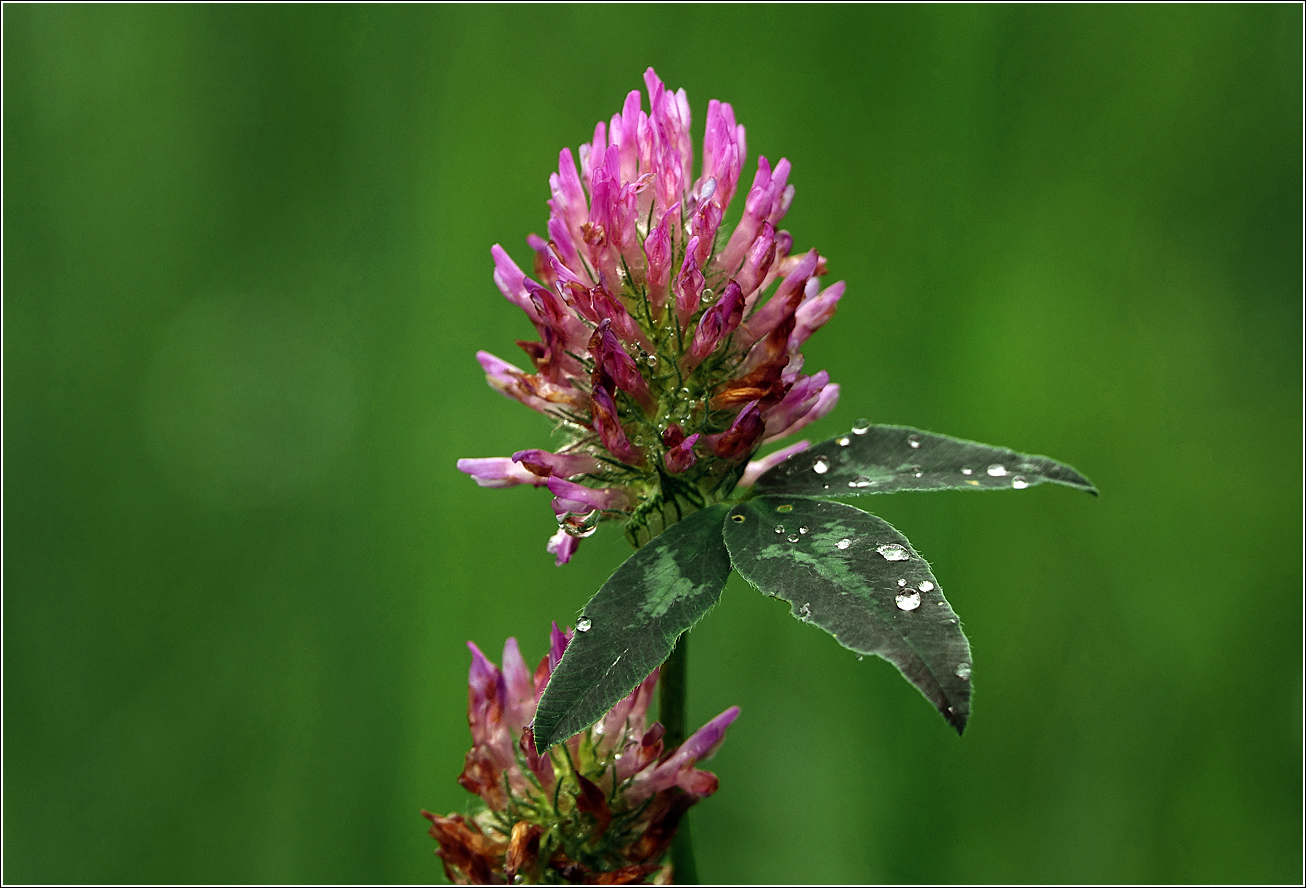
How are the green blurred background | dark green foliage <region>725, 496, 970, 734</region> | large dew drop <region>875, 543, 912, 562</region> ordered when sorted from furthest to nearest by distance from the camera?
the green blurred background
large dew drop <region>875, 543, 912, 562</region>
dark green foliage <region>725, 496, 970, 734</region>

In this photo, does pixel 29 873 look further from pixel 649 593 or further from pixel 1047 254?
pixel 1047 254

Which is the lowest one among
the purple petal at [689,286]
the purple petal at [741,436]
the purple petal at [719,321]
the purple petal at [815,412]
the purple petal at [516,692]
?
the purple petal at [516,692]

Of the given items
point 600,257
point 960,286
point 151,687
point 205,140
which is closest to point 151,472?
point 151,687

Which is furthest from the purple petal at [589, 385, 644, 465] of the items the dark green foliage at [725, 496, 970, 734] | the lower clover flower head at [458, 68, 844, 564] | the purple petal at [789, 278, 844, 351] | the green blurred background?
the green blurred background

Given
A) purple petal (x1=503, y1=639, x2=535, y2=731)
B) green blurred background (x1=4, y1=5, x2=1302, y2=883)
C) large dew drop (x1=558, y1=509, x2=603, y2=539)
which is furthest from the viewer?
green blurred background (x1=4, y1=5, x2=1302, y2=883)

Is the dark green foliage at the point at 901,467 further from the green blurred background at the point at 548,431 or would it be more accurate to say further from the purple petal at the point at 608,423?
the green blurred background at the point at 548,431

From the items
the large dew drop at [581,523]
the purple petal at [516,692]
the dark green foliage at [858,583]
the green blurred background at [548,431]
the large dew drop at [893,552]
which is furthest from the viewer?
the green blurred background at [548,431]

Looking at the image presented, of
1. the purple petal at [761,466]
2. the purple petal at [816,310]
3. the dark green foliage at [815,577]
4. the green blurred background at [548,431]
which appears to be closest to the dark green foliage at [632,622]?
the dark green foliage at [815,577]

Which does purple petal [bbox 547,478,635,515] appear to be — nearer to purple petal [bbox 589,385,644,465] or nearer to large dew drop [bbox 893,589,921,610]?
purple petal [bbox 589,385,644,465]
